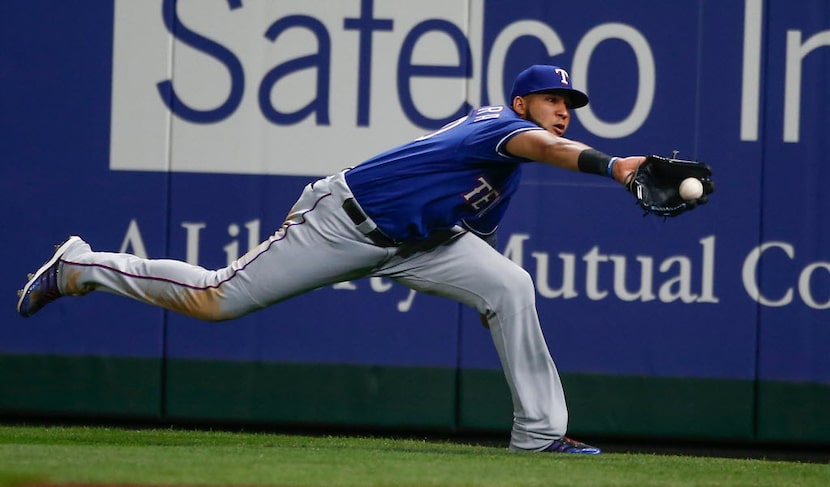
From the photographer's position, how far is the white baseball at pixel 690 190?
13.7ft

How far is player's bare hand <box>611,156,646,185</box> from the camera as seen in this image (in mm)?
4379

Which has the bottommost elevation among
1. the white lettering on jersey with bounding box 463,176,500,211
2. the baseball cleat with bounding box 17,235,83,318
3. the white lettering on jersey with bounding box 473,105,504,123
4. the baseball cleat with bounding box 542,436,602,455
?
the baseball cleat with bounding box 542,436,602,455

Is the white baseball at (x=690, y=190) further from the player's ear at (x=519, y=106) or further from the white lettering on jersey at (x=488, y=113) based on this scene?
the player's ear at (x=519, y=106)

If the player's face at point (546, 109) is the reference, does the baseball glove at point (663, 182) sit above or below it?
below

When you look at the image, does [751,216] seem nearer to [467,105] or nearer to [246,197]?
[467,105]

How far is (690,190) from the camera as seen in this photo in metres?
4.19

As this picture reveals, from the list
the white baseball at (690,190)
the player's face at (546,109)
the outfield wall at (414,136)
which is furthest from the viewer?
the outfield wall at (414,136)

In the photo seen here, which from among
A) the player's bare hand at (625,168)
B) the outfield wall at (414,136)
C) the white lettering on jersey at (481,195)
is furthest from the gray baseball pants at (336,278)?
the outfield wall at (414,136)

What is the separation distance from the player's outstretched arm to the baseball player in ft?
0.73

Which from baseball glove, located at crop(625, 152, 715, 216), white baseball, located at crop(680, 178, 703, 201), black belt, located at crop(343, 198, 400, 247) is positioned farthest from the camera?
black belt, located at crop(343, 198, 400, 247)

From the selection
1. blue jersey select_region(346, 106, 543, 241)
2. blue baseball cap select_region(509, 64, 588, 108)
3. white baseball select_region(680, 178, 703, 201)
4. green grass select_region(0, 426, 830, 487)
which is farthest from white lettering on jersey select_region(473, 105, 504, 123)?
green grass select_region(0, 426, 830, 487)

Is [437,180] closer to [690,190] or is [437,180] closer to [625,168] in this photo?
[625,168]

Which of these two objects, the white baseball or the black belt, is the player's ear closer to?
the black belt

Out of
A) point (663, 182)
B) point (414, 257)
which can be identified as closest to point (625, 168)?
point (663, 182)
